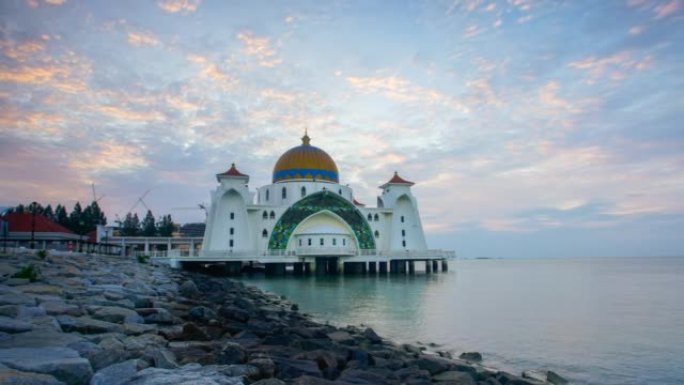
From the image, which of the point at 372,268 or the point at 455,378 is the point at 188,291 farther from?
the point at 372,268

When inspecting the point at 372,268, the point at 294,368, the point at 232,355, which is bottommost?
the point at 372,268

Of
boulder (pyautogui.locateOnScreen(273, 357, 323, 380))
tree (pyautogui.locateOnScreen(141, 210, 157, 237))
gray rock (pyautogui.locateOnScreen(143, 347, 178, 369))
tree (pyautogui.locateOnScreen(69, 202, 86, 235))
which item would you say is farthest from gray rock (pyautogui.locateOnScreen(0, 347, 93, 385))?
tree (pyautogui.locateOnScreen(141, 210, 157, 237))

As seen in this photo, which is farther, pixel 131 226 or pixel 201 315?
pixel 131 226

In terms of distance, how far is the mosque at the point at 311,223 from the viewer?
150ft

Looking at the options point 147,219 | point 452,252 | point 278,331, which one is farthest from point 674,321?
point 147,219

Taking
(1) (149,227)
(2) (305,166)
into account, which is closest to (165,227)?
(1) (149,227)

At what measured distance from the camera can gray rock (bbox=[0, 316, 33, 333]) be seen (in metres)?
5.68

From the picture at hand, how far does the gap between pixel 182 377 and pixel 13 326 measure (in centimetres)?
258

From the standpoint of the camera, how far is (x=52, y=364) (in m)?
4.36

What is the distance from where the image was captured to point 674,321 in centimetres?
1836

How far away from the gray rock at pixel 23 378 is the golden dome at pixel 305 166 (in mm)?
48244

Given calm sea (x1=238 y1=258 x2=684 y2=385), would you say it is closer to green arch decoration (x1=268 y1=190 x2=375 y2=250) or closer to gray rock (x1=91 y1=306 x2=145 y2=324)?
gray rock (x1=91 y1=306 x2=145 y2=324)

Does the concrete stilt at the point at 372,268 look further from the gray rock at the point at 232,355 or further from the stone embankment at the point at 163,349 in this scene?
the gray rock at the point at 232,355

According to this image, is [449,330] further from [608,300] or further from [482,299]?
[608,300]
